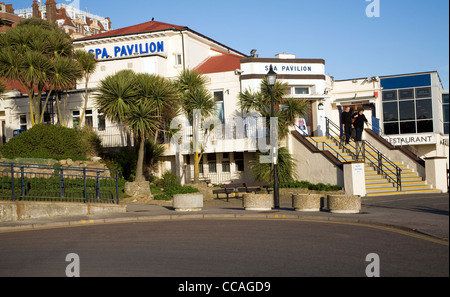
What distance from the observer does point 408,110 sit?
140 feet

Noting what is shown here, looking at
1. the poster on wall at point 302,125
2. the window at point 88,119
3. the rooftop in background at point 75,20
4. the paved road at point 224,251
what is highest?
the rooftop in background at point 75,20

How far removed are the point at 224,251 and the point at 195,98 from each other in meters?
17.7

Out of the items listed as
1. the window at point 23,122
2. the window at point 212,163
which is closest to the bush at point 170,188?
the window at point 212,163

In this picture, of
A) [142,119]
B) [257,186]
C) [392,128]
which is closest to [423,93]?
[392,128]

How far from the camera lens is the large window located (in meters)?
Answer: 42.2

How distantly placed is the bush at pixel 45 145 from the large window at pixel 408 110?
1030 inches

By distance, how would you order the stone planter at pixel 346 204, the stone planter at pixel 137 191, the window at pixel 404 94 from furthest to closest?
the window at pixel 404 94 → the stone planter at pixel 137 191 → the stone planter at pixel 346 204

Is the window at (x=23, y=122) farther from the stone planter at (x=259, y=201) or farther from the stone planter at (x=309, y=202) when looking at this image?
the stone planter at (x=309, y=202)

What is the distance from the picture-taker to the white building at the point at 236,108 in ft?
88.0

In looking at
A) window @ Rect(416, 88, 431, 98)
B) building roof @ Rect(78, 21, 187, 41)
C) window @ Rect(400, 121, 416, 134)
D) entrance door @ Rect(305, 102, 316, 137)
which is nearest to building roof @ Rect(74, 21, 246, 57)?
building roof @ Rect(78, 21, 187, 41)

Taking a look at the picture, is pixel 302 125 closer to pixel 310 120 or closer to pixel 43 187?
pixel 310 120

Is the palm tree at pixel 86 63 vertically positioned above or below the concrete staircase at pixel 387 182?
above

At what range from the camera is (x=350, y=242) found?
10.7 m
